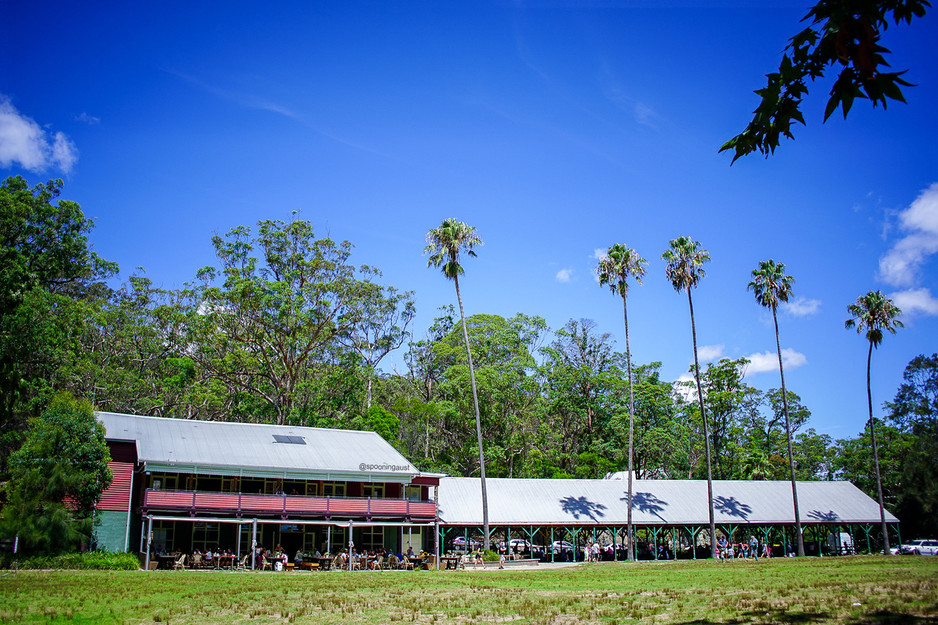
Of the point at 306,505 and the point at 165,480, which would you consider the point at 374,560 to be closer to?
the point at 306,505

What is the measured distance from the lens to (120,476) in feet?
106

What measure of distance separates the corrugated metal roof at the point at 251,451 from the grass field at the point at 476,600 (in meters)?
9.58

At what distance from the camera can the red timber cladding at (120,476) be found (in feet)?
104

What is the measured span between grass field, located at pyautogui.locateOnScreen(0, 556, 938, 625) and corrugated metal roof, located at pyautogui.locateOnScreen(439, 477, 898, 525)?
56.6 ft

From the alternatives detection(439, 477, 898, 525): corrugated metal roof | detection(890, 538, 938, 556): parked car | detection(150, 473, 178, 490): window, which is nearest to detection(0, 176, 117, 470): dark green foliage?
detection(150, 473, 178, 490): window

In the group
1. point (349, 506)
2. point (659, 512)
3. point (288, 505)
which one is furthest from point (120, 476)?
point (659, 512)

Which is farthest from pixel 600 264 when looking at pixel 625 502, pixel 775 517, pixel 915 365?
pixel 915 365

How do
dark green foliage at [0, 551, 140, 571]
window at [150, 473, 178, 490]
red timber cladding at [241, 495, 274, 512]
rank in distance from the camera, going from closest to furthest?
1. dark green foliage at [0, 551, 140, 571]
2. red timber cladding at [241, 495, 274, 512]
3. window at [150, 473, 178, 490]

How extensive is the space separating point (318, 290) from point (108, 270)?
14258mm

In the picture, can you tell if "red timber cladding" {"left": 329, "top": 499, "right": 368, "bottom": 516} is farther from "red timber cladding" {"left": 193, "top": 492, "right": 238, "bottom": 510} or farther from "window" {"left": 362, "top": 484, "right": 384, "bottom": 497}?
"red timber cladding" {"left": 193, "top": 492, "right": 238, "bottom": 510}

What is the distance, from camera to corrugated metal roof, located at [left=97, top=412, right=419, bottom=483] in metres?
32.6

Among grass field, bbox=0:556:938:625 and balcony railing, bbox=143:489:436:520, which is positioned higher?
balcony railing, bbox=143:489:436:520

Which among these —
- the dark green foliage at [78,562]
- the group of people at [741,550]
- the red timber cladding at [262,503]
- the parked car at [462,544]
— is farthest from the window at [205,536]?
the group of people at [741,550]

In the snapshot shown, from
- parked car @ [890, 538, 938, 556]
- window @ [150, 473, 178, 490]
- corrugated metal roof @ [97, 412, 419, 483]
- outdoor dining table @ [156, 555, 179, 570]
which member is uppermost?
corrugated metal roof @ [97, 412, 419, 483]
